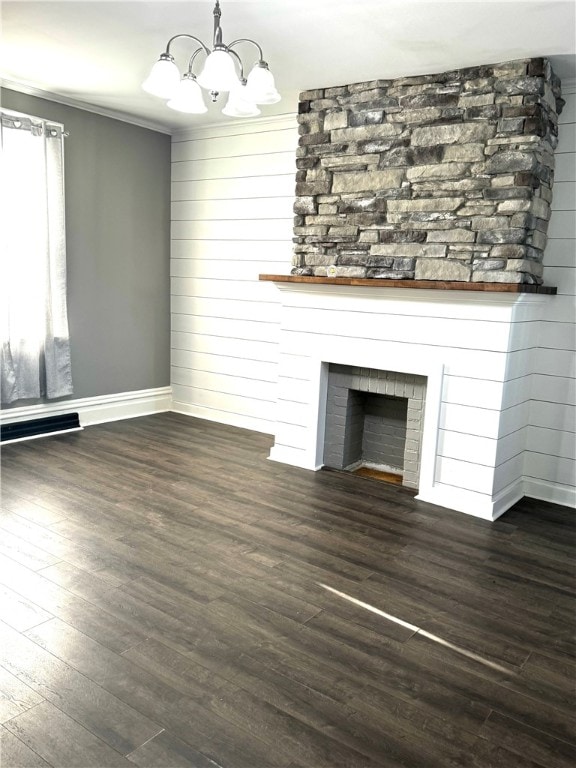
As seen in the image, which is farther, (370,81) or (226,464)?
(226,464)

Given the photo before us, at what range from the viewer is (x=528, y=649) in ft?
7.67

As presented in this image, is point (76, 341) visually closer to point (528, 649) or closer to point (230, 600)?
point (230, 600)

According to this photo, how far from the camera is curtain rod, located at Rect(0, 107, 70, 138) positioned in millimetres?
4355

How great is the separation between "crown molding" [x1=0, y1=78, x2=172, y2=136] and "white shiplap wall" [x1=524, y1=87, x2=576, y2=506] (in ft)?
11.1

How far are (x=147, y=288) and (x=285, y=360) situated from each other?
1930 mm

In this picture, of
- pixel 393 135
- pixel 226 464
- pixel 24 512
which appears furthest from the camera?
pixel 226 464

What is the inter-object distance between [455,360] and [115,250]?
3.20m

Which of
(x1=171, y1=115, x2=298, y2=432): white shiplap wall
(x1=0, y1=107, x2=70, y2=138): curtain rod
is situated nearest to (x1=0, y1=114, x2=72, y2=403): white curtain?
(x1=0, y1=107, x2=70, y2=138): curtain rod

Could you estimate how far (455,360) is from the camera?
3662mm

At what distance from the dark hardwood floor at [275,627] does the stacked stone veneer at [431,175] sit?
1.52m

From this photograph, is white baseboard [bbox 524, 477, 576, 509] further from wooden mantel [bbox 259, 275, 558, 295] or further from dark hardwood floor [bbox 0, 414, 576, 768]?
wooden mantel [bbox 259, 275, 558, 295]

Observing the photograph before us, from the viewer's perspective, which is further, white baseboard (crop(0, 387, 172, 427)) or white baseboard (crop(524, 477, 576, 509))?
white baseboard (crop(0, 387, 172, 427))

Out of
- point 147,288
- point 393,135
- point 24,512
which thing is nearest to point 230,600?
point 24,512

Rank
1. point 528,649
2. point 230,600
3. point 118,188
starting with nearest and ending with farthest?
point 528,649 < point 230,600 < point 118,188
